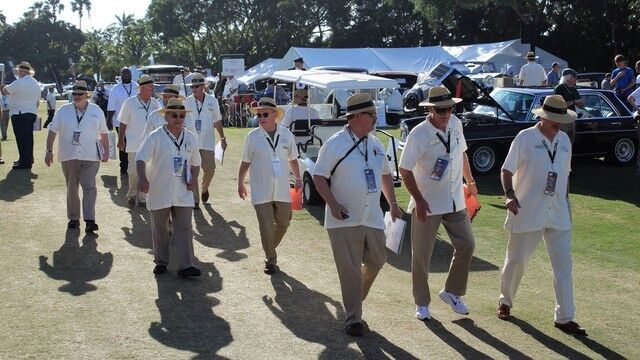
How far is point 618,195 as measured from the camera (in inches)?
576

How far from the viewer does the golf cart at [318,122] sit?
12.7 meters

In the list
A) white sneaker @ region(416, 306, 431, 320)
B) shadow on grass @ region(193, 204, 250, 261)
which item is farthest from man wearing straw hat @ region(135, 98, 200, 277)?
white sneaker @ region(416, 306, 431, 320)

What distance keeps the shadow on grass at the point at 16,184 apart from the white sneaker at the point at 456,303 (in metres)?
8.29

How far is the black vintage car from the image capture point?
16.2 meters

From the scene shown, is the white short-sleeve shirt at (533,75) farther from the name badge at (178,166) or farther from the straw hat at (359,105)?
the straw hat at (359,105)

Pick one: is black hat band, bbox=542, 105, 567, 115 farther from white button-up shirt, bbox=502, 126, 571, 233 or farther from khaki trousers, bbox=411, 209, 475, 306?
khaki trousers, bbox=411, 209, 475, 306

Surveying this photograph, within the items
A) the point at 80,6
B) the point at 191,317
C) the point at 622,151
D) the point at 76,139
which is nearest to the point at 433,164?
the point at 191,317

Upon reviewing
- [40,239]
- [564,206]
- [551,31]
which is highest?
[551,31]

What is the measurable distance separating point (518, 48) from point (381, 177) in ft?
115

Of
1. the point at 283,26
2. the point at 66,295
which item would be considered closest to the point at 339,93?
the point at 66,295

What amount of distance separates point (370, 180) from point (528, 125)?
10.1 m

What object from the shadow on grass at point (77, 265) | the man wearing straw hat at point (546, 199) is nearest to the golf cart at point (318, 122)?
the shadow on grass at point (77, 265)

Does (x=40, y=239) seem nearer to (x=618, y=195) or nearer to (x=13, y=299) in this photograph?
(x=13, y=299)

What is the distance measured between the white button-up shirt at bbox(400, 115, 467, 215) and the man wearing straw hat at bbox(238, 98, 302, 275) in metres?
2.06
